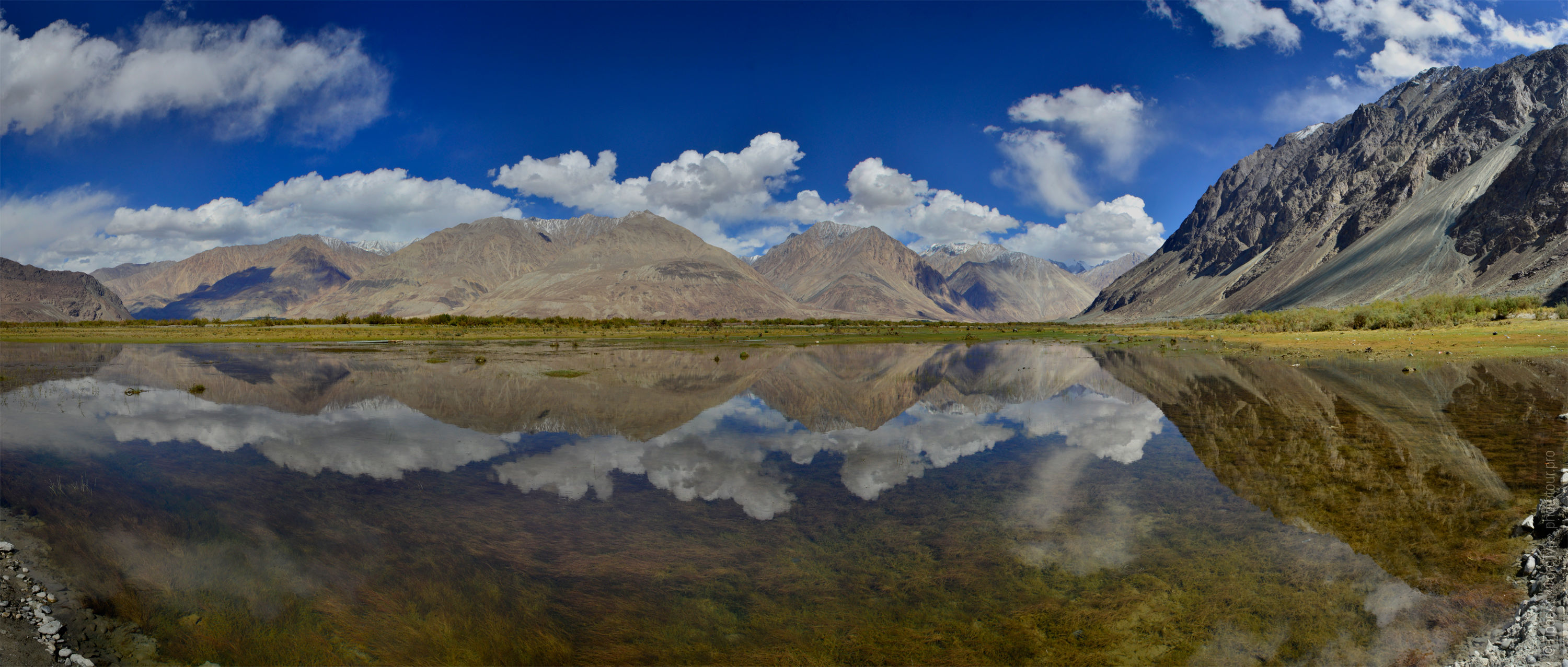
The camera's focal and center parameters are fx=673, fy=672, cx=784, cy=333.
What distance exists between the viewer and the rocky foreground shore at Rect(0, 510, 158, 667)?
6605 mm

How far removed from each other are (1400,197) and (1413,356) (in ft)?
597

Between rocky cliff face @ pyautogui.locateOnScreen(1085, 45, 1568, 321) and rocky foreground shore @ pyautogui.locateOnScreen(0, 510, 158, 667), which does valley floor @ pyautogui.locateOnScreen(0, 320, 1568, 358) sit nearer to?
rocky foreground shore @ pyautogui.locateOnScreen(0, 510, 158, 667)

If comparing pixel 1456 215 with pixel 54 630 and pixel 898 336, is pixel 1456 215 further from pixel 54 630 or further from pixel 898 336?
pixel 54 630

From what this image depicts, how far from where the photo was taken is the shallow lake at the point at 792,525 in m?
7.14

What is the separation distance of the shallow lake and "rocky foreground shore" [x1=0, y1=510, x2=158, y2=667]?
257 mm

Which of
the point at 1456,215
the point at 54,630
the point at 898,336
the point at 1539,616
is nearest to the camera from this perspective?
the point at 1539,616

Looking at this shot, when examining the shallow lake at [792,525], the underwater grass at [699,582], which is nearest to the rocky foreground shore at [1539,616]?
the shallow lake at [792,525]

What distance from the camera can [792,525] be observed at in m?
10.5

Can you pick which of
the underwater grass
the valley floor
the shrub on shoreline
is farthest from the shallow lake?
the shrub on shoreline

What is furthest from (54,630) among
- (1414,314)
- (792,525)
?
(1414,314)

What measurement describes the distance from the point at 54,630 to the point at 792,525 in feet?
27.8

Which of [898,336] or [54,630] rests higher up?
[898,336]

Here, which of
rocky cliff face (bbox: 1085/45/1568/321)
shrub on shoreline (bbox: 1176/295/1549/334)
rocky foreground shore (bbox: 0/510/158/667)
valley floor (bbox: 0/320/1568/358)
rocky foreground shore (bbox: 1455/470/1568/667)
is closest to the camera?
rocky foreground shore (bbox: 1455/470/1568/667)

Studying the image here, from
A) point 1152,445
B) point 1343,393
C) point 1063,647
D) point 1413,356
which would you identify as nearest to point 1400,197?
point 1413,356
